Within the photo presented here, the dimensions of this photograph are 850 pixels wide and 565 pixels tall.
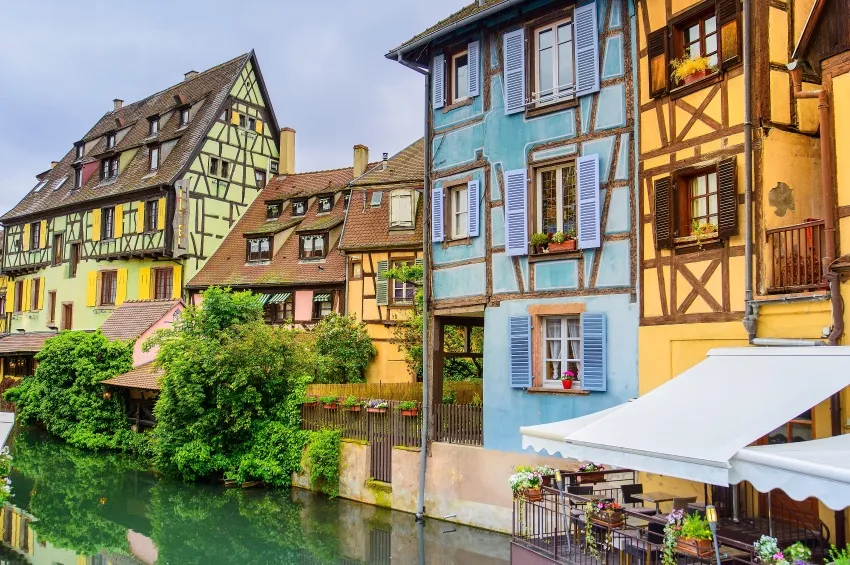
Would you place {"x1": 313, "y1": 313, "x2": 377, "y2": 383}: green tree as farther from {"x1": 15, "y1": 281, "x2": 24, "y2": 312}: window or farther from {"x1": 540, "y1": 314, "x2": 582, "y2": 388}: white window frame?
{"x1": 15, "y1": 281, "x2": 24, "y2": 312}: window

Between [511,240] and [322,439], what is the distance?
7336 millimetres

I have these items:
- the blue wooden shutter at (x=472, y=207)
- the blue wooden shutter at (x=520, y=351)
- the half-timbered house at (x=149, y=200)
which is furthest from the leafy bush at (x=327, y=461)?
the half-timbered house at (x=149, y=200)

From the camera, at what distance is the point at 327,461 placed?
1891cm

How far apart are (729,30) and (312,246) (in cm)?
2192

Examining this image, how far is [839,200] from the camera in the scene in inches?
373

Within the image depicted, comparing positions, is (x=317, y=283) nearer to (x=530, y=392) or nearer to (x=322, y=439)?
(x=322, y=439)

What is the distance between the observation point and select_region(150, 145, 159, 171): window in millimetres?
36569

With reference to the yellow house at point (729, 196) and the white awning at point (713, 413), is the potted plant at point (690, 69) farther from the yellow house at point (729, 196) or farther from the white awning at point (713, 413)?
the white awning at point (713, 413)

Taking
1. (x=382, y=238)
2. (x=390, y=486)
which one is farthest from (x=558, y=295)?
(x=382, y=238)

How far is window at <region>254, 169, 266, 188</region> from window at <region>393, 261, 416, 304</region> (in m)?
12.9

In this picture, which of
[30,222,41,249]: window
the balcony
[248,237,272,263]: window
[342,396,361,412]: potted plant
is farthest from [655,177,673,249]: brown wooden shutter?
[30,222,41,249]: window

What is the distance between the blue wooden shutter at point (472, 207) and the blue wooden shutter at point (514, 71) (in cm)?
154

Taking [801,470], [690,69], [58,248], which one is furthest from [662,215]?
[58,248]

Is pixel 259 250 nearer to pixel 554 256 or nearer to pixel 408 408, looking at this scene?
pixel 408 408
